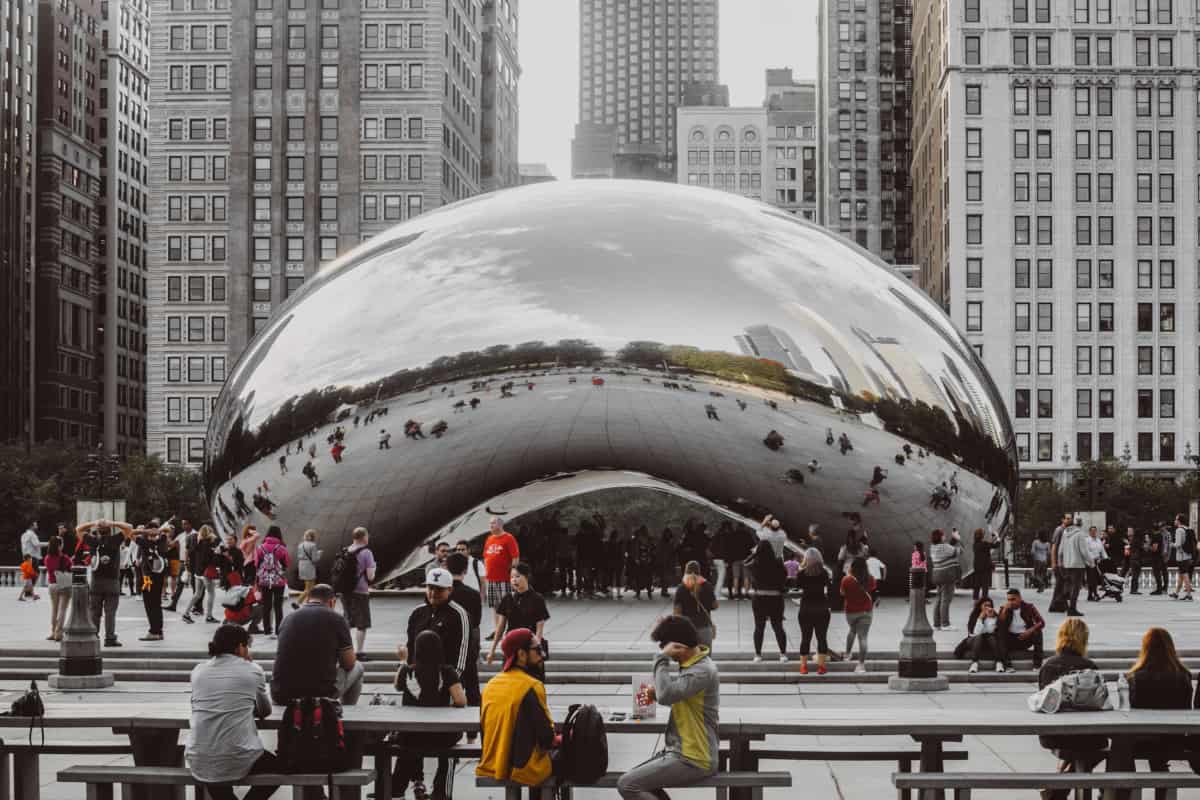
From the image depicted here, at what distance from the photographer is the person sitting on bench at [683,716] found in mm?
7906

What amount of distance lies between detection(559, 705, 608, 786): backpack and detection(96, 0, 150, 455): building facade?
369 feet

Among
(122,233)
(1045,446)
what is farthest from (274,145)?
(1045,446)

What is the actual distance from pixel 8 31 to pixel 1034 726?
111 m

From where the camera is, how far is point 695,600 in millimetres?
14570

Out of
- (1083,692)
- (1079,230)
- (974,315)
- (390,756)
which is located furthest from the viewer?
(1079,230)

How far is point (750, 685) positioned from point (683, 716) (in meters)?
8.33

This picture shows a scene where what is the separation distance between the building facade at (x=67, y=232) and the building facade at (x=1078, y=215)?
62.8m

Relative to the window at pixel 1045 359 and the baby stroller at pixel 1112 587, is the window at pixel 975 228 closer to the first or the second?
the window at pixel 1045 359

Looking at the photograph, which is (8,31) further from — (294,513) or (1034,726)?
(1034,726)

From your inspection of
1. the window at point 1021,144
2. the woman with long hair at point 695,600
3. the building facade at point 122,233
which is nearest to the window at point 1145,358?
the window at point 1021,144

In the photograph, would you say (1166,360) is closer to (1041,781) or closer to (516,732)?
(1041,781)

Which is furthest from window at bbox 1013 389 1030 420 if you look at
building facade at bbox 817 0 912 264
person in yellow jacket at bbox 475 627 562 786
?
person in yellow jacket at bbox 475 627 562 786

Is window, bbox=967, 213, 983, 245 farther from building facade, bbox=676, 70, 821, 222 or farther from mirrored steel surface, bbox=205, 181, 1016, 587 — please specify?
building facade, bbox=676, 70, 821, 222

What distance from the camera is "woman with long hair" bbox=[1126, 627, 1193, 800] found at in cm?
924
